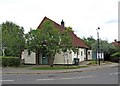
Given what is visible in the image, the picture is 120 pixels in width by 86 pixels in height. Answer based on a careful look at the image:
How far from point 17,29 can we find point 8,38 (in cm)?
169

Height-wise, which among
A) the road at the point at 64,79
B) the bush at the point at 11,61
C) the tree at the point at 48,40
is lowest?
the road at the point at 64,79

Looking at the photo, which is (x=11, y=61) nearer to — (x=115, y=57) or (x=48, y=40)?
(x=48, y=40)

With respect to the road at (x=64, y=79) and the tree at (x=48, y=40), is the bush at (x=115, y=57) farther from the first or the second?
the road at (x=64, y=79)

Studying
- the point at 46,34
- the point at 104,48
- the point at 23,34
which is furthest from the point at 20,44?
the point at 104,48

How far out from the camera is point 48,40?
29.4 m

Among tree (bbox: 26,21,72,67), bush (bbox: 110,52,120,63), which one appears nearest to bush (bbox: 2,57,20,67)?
tree (bbox: 26,21,72,67)

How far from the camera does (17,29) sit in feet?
113

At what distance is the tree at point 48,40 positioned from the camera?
29.6m

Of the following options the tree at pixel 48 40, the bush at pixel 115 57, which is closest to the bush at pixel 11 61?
the tree at pixel 48 40

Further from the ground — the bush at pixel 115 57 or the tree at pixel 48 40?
the tree at pixel 48 40

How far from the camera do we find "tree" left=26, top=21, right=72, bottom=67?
97.1 feet

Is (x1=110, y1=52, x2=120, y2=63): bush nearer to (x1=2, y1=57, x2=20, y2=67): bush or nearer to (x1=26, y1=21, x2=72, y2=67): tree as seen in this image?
(x1=26, y1=21, x2=72, y2=67): tree

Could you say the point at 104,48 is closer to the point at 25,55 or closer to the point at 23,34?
the point at 25,55

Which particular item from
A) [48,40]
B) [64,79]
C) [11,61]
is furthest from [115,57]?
[64,79]
